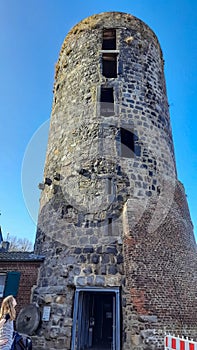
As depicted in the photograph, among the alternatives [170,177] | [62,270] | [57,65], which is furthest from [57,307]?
[57,65]

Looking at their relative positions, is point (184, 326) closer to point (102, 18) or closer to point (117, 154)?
point (117, 154)

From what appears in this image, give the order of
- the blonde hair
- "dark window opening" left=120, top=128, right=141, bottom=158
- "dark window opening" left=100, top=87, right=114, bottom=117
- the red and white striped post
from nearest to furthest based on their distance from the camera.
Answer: the blonde hair
the red and white striped post
"dark window opening" left=120, top=128, right=141, bottom=158
"dark window opening" left=100, top=87, right=114, bottom=117

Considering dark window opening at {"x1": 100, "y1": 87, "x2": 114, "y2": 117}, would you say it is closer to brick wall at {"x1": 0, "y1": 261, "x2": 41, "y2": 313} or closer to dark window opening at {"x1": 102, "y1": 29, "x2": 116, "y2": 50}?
dark window opening at {"x1": 102, "y1": 29, "x2": 116, "y2": 50}

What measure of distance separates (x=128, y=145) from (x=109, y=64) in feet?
15.6

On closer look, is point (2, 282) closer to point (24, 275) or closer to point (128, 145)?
point (24, 275)

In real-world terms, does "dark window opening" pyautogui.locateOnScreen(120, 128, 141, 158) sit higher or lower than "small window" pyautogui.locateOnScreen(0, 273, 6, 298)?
higher

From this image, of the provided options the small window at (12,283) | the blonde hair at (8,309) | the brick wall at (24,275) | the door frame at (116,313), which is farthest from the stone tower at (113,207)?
the blonde hair at (8,309)

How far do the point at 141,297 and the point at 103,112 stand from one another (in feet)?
21.6

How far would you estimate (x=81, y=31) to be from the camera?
1242 centimetres

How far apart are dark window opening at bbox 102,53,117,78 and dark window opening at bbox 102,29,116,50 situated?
911mm

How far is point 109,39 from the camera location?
12273mm

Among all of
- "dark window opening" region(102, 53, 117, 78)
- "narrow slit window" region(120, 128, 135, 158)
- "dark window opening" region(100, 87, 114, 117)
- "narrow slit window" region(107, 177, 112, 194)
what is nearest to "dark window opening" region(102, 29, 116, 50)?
"dark window opening" region(102, 53, 117, 78)

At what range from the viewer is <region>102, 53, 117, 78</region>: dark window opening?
11297 millimetres

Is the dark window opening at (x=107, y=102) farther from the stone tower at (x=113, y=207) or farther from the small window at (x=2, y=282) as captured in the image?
the small window at (x=2, y=282)
